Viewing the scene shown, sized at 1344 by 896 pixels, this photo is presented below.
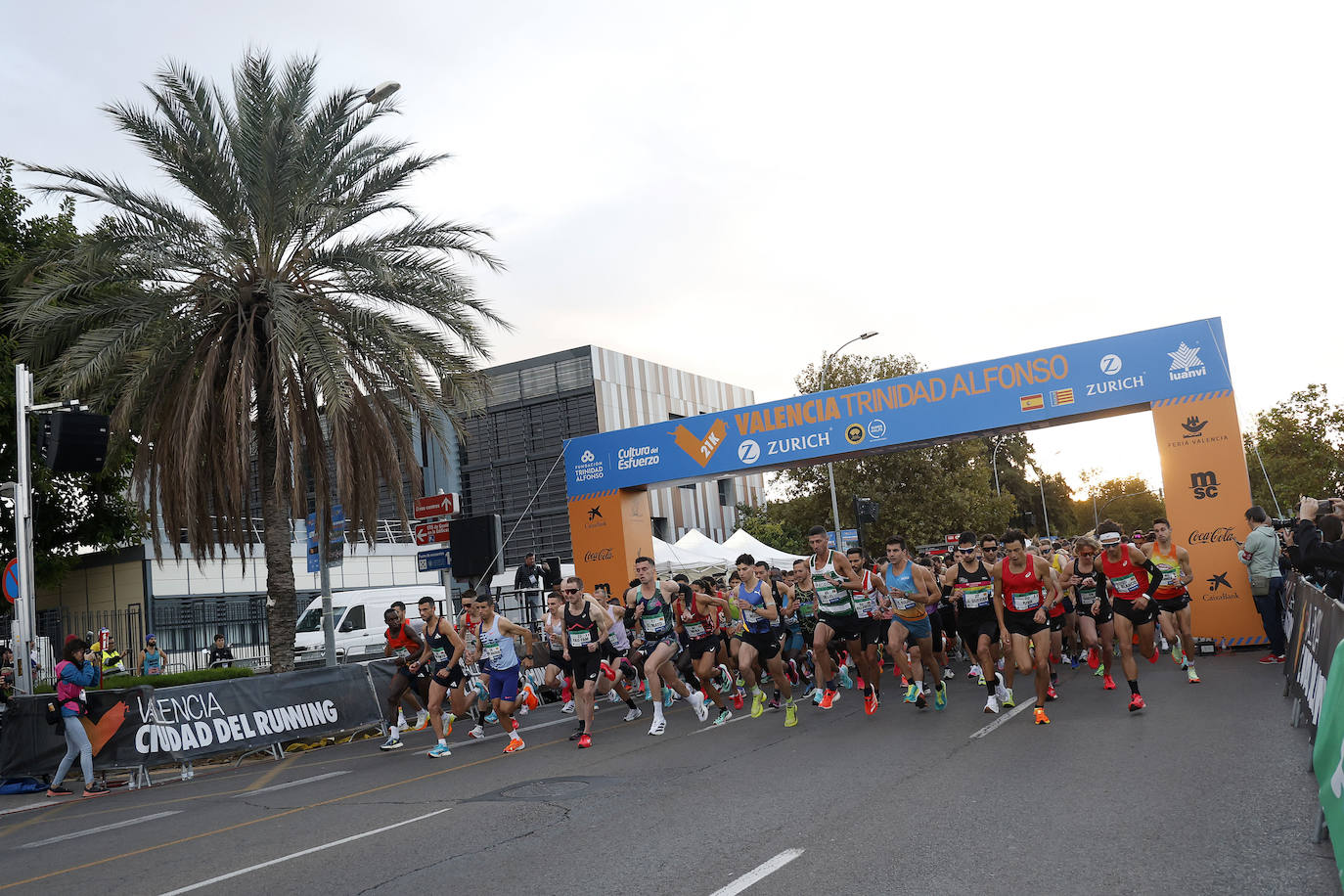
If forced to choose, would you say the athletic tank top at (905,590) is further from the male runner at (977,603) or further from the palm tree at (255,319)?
the palm tree at (255,319)

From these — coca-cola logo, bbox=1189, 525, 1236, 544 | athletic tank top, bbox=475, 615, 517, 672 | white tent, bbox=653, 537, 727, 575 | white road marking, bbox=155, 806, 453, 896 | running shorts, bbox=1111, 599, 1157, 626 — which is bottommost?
white road marking, bbox=155, 806, 453, 896

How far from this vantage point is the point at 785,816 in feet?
23.3

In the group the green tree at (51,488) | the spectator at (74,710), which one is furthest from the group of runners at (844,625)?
the green tree at (51,488)

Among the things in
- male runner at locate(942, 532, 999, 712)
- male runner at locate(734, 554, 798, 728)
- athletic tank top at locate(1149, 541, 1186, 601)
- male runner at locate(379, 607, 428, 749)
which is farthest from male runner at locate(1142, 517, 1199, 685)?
male runner at locate(379, 607, 428, 749)

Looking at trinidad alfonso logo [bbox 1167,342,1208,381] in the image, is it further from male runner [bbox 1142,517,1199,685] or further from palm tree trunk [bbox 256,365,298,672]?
palm tree trunk [bbox 256,365,298,672]

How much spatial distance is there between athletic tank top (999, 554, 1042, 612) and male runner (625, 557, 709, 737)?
4.23 meters

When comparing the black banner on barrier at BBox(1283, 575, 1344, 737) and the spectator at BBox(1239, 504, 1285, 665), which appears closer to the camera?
the black banner on barrier at BBox(1283, 575, 1344, 737)

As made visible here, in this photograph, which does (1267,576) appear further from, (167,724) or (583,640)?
(167,724)

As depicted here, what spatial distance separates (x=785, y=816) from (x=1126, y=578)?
6.29m

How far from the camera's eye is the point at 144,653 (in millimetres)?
20719

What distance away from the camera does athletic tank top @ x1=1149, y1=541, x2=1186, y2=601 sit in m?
12.9

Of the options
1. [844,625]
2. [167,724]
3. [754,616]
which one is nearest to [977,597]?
[844,625]

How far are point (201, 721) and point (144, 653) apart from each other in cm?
867

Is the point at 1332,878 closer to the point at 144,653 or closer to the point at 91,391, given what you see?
the point at 91,391
